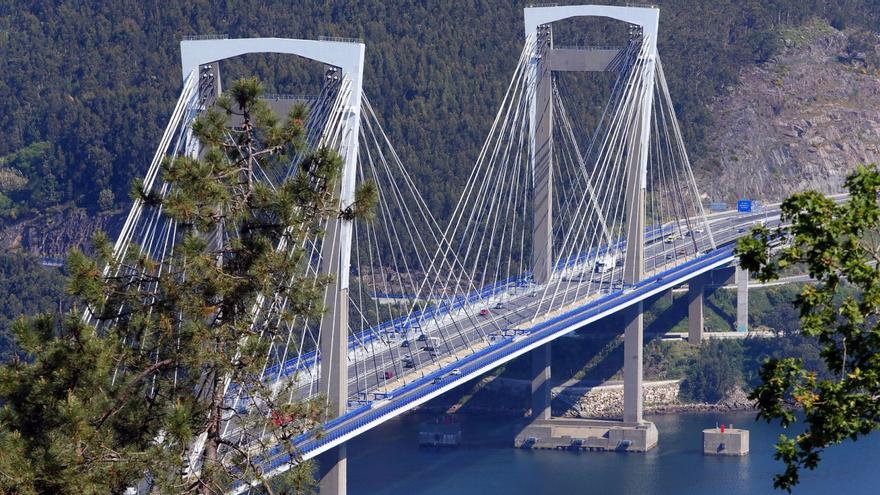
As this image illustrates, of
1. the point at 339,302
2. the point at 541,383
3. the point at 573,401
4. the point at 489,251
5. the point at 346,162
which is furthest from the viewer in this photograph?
the point at 573,401

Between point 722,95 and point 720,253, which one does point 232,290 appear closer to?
point 720,253

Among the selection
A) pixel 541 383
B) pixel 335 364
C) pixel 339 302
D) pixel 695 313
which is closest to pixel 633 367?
pixel 541 383

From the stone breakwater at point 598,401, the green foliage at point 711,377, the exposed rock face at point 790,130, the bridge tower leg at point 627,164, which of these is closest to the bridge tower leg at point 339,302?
the bridge tower leg at point 627,164

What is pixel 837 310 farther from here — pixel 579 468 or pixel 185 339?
pixel 579 468

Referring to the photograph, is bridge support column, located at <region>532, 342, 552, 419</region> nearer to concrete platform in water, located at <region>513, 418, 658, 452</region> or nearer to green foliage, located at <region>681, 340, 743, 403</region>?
concrete platform in water, located at <region>513, 418, 658, 452</region>

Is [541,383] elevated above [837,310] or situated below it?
below

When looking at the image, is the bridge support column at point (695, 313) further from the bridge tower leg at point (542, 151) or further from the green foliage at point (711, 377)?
the bridge tower leg at point (542, 151)
